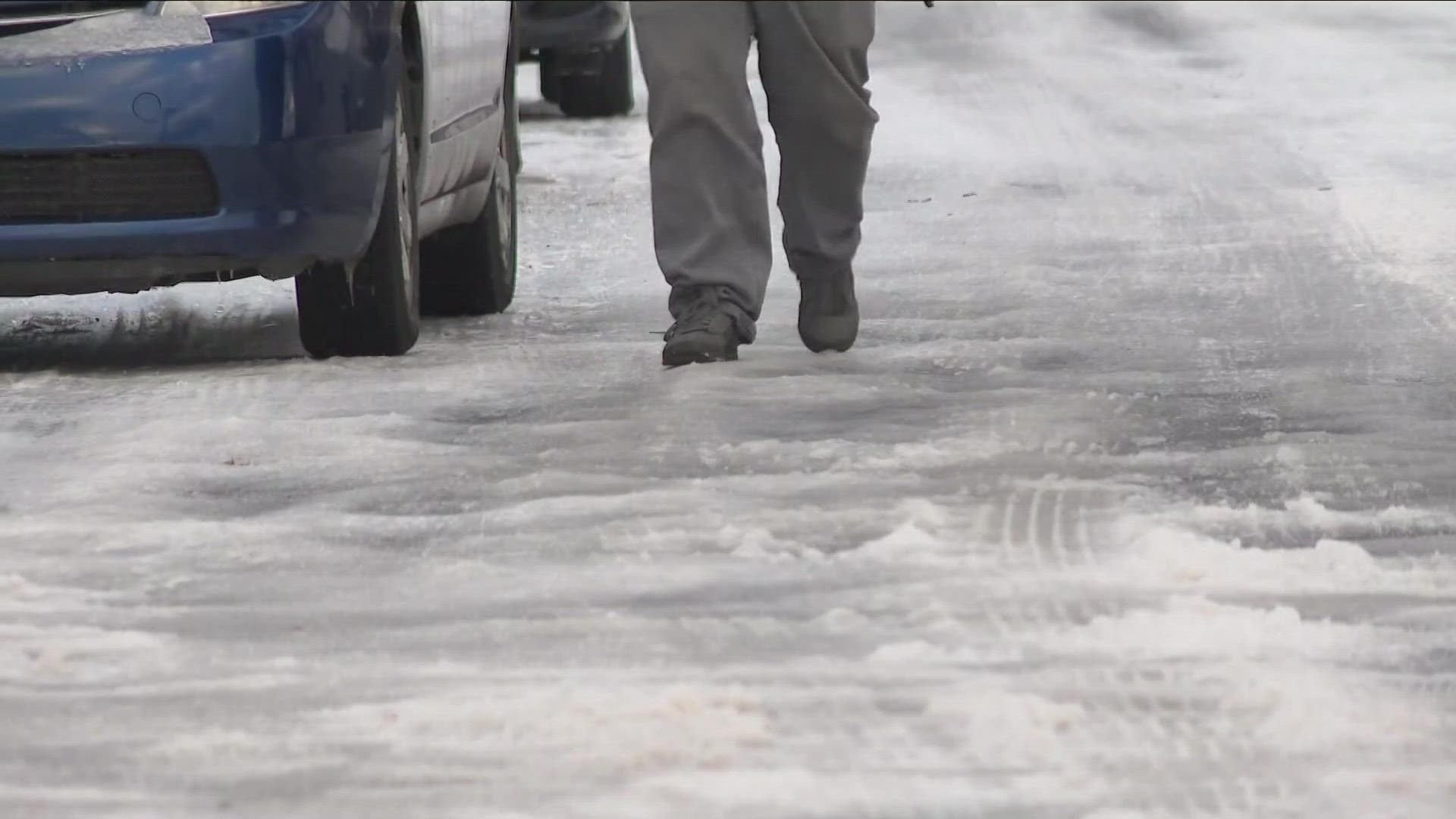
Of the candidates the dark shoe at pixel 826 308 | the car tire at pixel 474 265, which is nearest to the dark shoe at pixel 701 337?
the dark shoe at pixel 826 308

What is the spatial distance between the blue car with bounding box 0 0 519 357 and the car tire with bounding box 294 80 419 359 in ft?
0.06

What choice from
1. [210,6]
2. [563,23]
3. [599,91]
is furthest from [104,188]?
[599,91]

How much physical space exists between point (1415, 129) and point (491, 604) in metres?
7.65

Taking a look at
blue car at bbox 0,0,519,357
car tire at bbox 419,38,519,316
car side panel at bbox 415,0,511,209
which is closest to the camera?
blue car at bbox 0,0,519,357

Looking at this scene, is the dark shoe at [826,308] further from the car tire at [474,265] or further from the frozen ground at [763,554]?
the car tire at [474,265]

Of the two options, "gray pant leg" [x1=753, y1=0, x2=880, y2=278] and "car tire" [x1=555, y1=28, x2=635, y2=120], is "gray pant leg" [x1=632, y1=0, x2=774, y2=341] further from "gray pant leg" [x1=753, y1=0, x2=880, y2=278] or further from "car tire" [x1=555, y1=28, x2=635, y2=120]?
"car tire" [x1=555, y1=28, x2=635, y2=120]

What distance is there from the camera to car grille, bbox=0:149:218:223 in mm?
5422

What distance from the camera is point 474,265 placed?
22.1 ft

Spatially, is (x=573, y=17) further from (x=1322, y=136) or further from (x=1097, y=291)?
(x=1097, y=291)

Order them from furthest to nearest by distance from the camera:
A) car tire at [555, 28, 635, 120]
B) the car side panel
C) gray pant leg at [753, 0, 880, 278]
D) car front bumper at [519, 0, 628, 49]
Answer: car tire at [555, 28, 635, 120] → car front bumper at [519, 0, 628, 49] → the car side panel → gray pant leg at [753, 0, 880, 278]

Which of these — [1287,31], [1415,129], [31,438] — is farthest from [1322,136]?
[31,438]

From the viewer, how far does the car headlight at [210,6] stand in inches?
212

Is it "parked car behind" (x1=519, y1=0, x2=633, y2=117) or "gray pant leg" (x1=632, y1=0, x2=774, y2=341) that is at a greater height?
"gray pant leg" (x1=632, y1=0, x2=774, y2=341)

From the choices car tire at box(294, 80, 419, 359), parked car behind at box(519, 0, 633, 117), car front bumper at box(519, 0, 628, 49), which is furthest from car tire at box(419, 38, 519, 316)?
car front bumper at box(519, 0, 628, 49)
